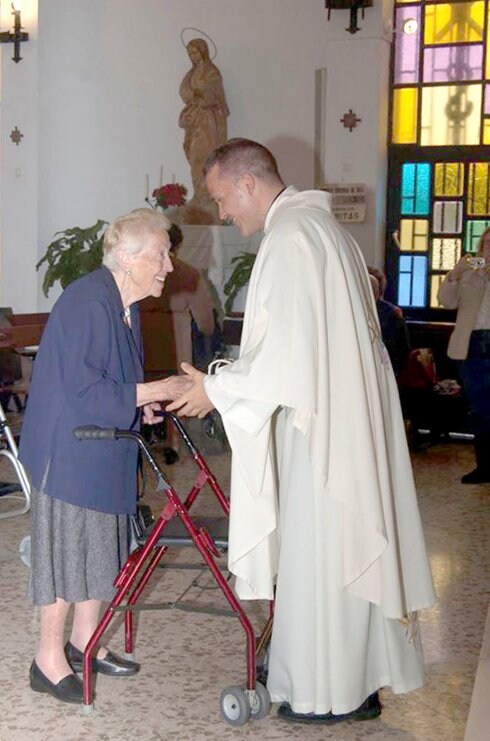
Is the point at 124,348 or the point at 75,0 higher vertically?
the point at 75,0

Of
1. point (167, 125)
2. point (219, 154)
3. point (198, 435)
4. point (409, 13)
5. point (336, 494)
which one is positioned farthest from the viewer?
point (167, 125)

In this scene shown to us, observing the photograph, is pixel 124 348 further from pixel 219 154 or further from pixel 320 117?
pixel 320 117

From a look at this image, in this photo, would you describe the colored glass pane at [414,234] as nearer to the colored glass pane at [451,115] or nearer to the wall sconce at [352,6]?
the colored glass pane at [451,115]

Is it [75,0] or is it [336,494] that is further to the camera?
[75,0]

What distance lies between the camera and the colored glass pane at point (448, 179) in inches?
375

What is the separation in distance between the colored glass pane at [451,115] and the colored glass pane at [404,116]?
3.1 inches

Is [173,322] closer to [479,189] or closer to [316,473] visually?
[479,189]

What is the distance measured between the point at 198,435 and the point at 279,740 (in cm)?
501

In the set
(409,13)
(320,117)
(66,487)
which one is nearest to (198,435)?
(320,117)

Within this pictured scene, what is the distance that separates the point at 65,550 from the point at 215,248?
6.44 meters

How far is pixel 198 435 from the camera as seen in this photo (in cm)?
823

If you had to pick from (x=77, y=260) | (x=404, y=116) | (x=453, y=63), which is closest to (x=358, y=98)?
(x=404, y=116)

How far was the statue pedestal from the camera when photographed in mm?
9703

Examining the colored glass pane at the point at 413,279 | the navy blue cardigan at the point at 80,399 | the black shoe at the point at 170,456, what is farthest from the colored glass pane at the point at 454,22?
the navy blue cardigan at the point at 80,399
